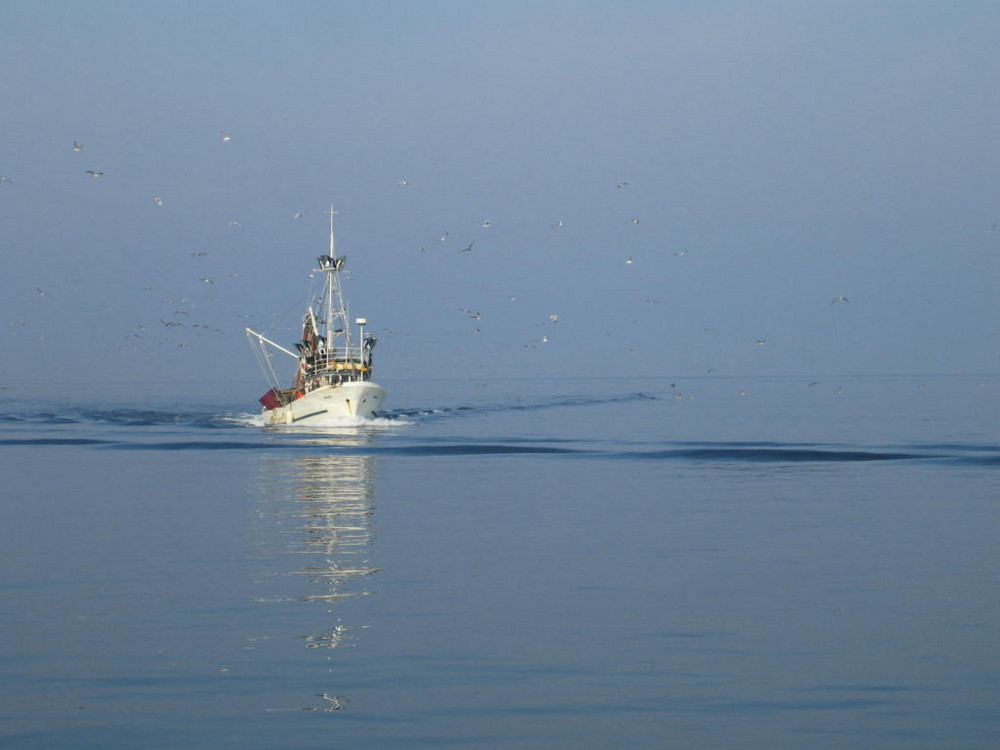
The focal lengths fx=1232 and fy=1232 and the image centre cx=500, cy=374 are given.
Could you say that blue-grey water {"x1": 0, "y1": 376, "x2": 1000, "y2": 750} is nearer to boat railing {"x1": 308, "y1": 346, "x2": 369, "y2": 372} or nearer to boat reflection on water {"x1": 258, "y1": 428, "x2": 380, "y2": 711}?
boat reflection on water {"x1": 258, "y1": 428, "x2": 380, "y2": 711}

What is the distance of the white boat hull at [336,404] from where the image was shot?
5246 inches

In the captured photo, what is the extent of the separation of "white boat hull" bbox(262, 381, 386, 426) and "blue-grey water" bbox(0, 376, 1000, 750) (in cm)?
6116

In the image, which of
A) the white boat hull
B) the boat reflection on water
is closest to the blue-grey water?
the boat reflection on water

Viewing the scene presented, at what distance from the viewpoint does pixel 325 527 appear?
1865 inches

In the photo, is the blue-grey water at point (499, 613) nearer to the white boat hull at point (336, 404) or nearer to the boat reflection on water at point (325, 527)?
the boat reflection on water at point (325, 527)

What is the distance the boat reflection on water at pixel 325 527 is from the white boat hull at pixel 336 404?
35.6m

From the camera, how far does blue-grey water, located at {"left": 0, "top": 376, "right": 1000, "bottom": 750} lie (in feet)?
65.9

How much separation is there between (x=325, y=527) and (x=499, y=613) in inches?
756

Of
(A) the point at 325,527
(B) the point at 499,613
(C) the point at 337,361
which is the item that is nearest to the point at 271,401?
(C) the point at 337,361

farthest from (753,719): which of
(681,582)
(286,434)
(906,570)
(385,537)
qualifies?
(286,434)

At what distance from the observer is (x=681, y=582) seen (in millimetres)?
33906

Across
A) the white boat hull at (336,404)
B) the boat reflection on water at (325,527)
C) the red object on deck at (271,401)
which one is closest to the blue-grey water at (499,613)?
the boat reflection on water at (325,527)

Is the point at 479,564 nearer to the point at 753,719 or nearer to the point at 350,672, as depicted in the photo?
the point at 350,672

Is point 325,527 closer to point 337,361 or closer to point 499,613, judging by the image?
point 499,613
